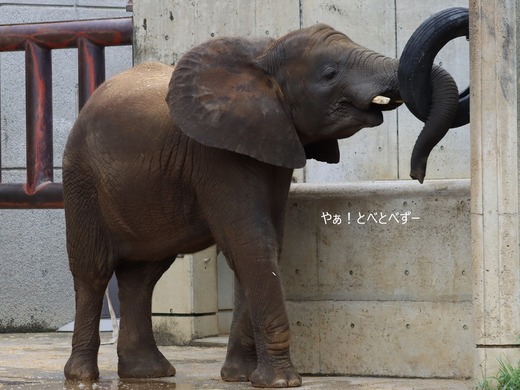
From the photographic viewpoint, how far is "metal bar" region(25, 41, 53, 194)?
11672 millimetres

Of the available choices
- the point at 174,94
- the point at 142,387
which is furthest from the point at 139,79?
the point at 142,387

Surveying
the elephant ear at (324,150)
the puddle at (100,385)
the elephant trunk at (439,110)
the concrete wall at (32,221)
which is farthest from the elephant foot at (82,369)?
the concrete wall at (32,221)

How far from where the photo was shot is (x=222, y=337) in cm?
1142

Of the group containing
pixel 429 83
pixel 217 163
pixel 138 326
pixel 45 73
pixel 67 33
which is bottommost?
pixel 138 326

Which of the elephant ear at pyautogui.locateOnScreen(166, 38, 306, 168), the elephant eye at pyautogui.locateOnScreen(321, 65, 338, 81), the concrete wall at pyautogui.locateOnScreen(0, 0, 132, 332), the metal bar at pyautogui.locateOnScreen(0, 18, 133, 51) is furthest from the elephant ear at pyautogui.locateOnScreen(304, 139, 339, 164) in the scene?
the concrete wall at pyautogui.locateOnScreen(0, 0, 132, 332)

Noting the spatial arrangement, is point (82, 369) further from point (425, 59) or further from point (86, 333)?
point (425, 59)

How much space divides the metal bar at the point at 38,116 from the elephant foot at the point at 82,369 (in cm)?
269

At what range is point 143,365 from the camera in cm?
930

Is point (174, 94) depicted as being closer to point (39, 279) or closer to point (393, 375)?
point (393, 375)

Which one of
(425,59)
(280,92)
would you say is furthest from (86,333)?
(425,59)

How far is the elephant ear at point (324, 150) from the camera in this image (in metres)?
8.91

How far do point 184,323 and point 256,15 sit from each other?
8.02 feet

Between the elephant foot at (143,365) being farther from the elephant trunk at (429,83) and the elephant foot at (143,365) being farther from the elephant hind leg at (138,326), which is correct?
the elephant trunk at (429,83)

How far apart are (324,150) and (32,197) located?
11.5 ft
